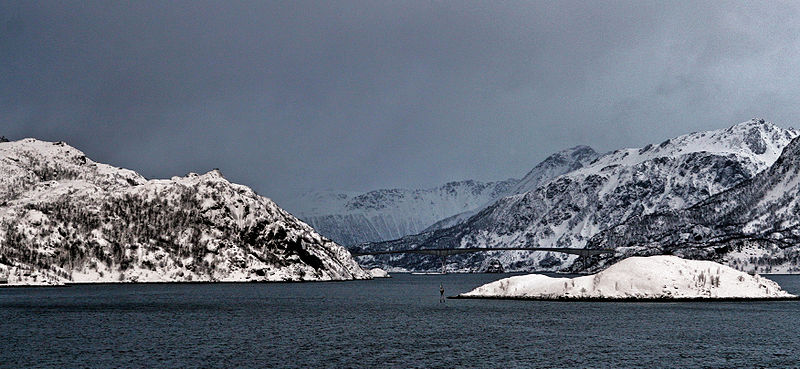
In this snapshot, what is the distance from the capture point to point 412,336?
88125 millimetres

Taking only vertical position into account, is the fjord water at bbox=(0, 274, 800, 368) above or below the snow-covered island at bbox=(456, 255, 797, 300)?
A: below

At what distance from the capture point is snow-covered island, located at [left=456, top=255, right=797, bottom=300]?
478 ft

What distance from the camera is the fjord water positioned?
6738cm

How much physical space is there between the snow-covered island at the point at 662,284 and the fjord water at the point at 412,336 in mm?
8113

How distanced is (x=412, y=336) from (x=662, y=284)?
74146 millimetres

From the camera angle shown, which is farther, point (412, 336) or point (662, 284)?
point (662, 284)

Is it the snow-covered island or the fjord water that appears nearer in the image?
the fjord water

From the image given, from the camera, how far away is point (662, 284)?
145250 millimetres

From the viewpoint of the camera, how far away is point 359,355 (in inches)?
2783

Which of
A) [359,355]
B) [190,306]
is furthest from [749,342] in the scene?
[190,306]

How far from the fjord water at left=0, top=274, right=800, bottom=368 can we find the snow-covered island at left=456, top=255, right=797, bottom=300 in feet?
26.6

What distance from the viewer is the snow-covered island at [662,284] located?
146 metres

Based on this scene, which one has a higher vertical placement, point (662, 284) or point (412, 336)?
point (662, 284)

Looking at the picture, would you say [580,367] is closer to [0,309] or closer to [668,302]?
[668,302]
